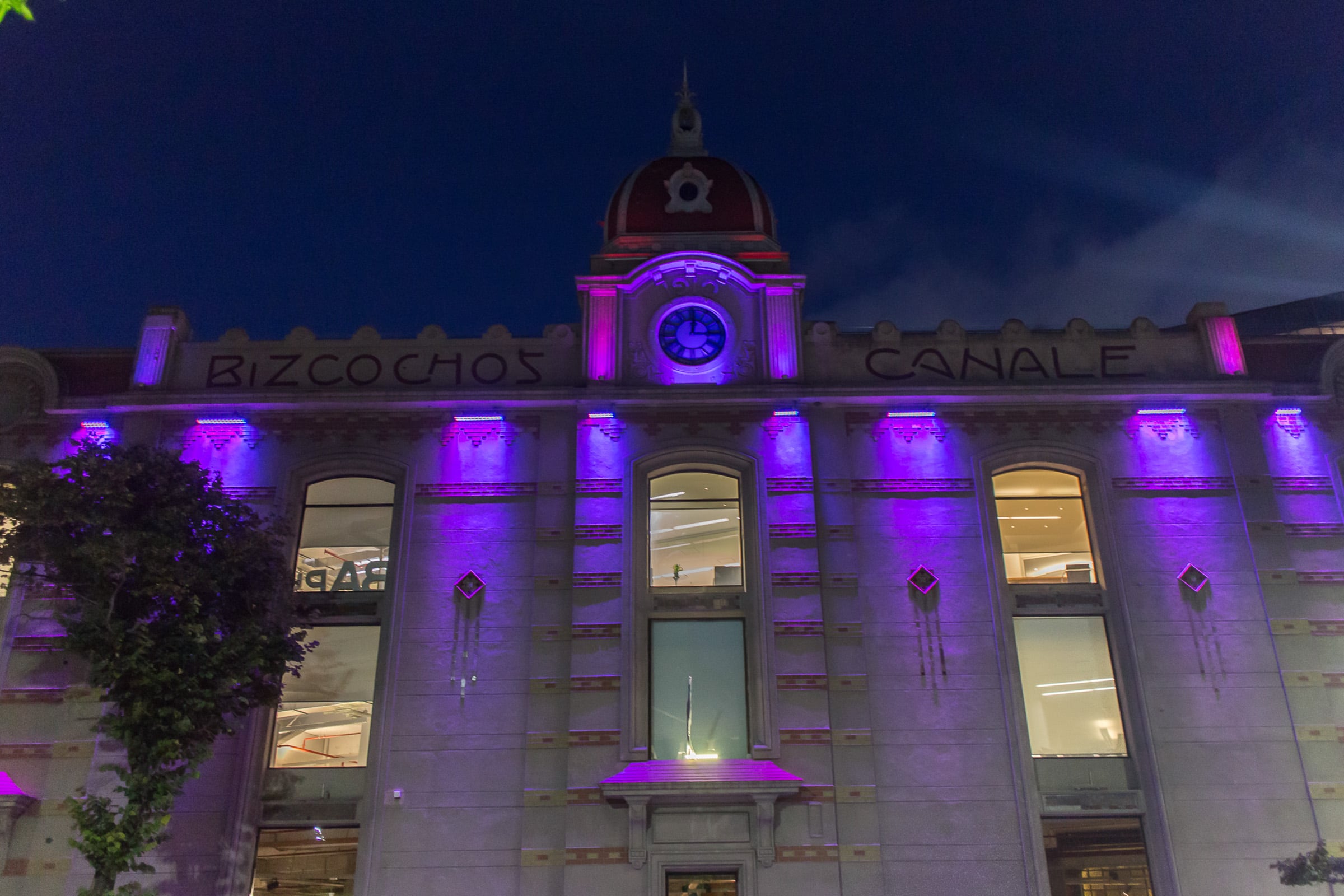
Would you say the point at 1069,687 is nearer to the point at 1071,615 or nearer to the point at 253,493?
the point at 1071,615

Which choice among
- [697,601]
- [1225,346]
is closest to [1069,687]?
[697,601]

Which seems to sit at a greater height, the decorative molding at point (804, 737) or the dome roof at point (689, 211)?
the dome roof at point (689, 211)

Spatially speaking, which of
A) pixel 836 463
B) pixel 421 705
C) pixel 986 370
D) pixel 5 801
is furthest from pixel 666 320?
pixel 5 801

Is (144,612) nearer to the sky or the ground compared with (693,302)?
nearer to the ground

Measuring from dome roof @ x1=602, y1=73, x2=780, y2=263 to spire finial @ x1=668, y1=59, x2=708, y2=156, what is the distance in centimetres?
184

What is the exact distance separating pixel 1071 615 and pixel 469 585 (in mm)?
12463

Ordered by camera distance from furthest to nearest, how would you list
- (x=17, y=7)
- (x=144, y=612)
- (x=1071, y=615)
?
(x=1071, y=615) < (x=144, y=612) < (x=17, y=7)

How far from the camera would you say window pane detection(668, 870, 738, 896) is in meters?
17.8

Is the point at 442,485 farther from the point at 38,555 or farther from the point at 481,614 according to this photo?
the point at 38,555

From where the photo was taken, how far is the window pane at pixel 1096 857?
1820 cm

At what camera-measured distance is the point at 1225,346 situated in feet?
73.5

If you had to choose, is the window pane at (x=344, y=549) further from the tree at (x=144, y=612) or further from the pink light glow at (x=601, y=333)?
the pink light glow at (x=601, y=333)

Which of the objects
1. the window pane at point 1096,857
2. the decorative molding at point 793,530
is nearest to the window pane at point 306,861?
the decorative molding at point 793,530

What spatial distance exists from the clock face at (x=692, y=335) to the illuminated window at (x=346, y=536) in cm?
698
